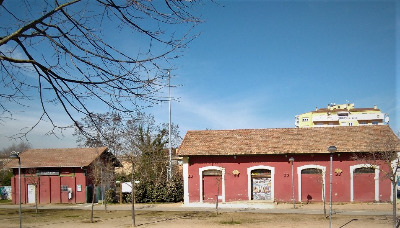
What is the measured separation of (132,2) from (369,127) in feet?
85.7

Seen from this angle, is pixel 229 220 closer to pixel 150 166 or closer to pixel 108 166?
pixel 108 166

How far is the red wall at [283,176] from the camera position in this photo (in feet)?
77.9

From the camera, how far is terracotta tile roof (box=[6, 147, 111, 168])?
29672 mm

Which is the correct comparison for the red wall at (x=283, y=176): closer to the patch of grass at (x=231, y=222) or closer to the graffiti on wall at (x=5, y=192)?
the patch of grass at (x=231, y=222)

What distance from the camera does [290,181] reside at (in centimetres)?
2438

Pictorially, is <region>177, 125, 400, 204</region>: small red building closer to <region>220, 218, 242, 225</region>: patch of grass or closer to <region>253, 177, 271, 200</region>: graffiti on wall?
<region>253, 177, 271, 200</region>: graffiti on wall

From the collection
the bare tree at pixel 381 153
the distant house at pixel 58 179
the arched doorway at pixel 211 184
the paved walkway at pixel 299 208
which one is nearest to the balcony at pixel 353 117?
the bare tree at pixel 381 153

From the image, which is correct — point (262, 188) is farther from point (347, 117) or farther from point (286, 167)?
point (347, 117)

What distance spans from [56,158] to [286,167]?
20.1m

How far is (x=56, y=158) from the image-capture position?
31.1 metres

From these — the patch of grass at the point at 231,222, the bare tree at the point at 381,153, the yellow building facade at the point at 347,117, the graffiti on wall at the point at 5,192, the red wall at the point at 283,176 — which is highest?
the yellow building facade at the point at 347,117

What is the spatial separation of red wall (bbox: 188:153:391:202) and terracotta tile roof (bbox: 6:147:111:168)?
9.33 meters

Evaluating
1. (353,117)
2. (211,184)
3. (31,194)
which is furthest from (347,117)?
(31,194)

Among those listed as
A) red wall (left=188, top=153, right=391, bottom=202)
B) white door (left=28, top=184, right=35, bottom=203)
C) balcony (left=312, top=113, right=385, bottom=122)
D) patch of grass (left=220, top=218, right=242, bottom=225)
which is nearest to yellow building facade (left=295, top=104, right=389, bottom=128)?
balcony (left=312, top=113, right=385, bottom=122)
